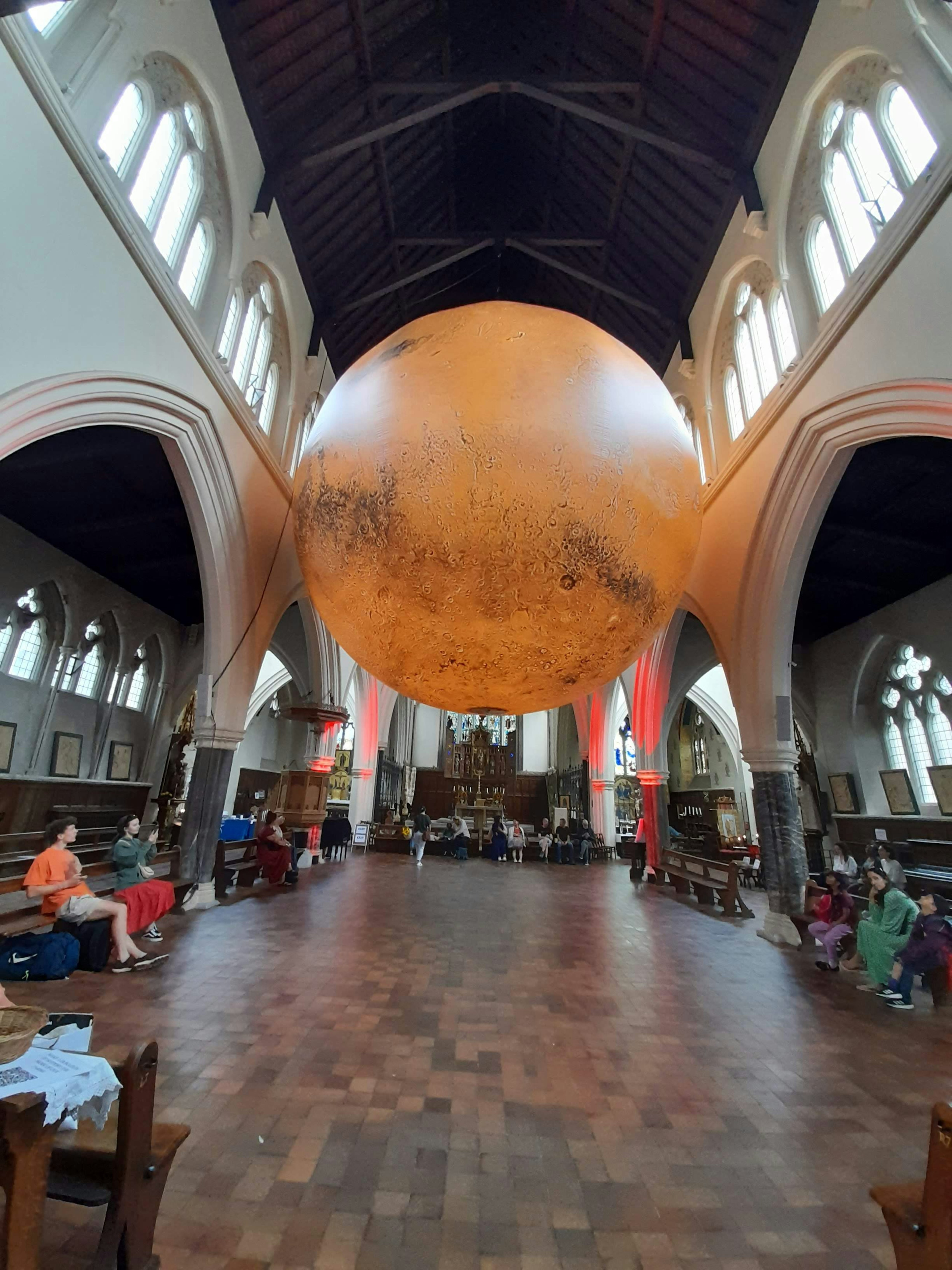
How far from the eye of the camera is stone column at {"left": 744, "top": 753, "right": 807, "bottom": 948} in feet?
19.0

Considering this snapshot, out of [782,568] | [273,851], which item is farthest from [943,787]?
[273,851]

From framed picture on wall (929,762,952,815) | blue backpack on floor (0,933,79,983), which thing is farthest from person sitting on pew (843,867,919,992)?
framed picture on wall (929,762,952,815)

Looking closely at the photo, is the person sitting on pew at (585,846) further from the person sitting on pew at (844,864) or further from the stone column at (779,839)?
the stone column at (779,839)

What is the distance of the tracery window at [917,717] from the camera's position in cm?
912

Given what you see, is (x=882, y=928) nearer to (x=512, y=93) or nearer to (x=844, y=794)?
(x=844, y=794)

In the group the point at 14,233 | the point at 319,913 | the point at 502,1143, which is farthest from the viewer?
the point at 319,913

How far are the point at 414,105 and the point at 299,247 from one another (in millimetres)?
2137

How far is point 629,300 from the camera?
26.1 feet

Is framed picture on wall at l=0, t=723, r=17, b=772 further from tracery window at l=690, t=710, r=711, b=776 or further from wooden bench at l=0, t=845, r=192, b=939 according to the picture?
tracery window at l=690, t=710, r=711, b=776

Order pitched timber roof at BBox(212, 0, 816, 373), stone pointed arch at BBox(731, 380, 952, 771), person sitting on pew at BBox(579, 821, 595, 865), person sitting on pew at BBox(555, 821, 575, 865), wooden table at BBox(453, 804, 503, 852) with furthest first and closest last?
wooden table at BBox(453, 804, 503, 852) → person sitting on pew at BBox(555, 821, 575, 865) → person sitting on pew at BBox(579, 821, 595, 865) → pitched timber roof at BBox(212, 0, 816, 373) → stone pointed arch at BBox(731, 380, 952, 771)

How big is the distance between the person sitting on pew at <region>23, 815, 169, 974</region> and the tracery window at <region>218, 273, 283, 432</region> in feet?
15.3

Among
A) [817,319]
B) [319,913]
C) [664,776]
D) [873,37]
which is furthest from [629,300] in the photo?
[319,913]

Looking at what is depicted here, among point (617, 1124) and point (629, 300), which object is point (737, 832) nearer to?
point (629, 300)

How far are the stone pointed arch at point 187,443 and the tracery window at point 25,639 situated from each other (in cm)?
442
